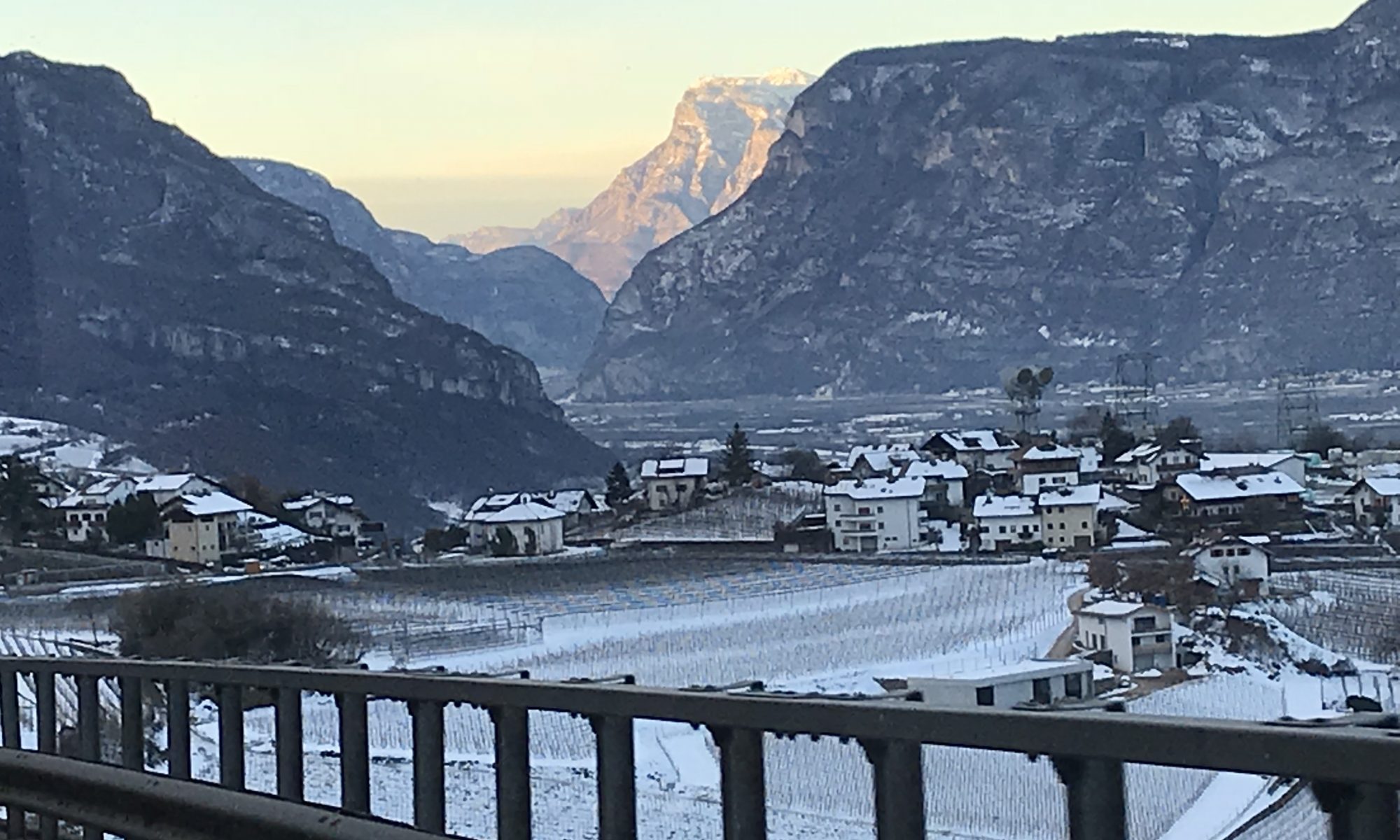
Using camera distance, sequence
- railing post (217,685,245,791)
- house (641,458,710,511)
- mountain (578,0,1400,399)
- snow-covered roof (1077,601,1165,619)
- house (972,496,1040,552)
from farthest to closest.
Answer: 1. mountain (578,0,1400,399)
2. house (641,458,710,511)
3. house (972,496,1040,552)
4. snow-covered roof (1077,601,1165,619)
5. railing post (217,685,245,791)

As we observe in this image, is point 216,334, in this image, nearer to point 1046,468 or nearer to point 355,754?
point 1046,468

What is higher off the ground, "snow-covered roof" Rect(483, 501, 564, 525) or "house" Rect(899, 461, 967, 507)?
"house" Rect(899, 461, 967, 507)

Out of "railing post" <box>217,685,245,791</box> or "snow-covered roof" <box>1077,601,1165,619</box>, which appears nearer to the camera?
"railing post" <box>217,685,245,791</box>

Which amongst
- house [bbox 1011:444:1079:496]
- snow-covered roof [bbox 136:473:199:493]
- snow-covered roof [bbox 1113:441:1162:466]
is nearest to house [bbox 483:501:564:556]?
snow-covered roof [bbox 136:473:199:493]

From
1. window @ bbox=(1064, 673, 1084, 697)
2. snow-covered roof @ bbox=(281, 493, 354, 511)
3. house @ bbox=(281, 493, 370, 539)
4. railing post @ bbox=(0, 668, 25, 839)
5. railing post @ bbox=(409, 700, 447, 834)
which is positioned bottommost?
house @ bbox=(281, 493, 370, 539)

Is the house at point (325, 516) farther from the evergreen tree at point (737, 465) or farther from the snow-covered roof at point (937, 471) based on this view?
the snow-covered roof at point (937, 471)

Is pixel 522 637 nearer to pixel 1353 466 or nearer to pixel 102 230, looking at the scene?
pixel 1353 466

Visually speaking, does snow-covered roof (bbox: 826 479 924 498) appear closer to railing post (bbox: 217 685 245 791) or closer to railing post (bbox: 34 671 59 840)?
railing post (bbox: 34 671 59 840)

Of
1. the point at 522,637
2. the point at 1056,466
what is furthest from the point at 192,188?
the point at 522,637
